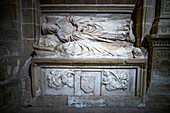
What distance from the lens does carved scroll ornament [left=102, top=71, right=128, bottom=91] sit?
2037 millimetres

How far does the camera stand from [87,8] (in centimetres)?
247

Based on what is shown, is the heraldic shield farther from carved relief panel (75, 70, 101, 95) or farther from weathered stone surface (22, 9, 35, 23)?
weathered stone surface (22, 9, 35, 23)

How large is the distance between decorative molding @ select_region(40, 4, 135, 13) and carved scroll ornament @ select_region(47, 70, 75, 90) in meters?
1.39

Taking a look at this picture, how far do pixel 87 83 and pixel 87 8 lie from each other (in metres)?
1.60

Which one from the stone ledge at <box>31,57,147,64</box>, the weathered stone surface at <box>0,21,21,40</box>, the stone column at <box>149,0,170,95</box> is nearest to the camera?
the stone ledge at <box>31,57,147,64</box>

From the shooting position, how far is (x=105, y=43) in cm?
243

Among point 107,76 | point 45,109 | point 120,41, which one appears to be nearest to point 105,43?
point 120,41

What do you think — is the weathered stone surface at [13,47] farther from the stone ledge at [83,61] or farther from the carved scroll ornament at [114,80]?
the carved scroll ornament at [114,80]

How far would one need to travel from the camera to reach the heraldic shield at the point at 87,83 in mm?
2049

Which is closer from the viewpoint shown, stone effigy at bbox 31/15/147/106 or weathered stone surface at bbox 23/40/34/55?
stone effigy at bbox 31/15/147/106

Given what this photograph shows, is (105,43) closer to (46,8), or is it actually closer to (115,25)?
(115,25)

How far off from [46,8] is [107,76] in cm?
196

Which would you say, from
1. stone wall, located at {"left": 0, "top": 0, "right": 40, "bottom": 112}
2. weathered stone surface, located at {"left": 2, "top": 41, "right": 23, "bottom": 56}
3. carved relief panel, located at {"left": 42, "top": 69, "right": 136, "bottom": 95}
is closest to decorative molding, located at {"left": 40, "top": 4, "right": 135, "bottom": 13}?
stone wall, located at {"left": 0, "top": 0, "right": 40, "bottom": 112}

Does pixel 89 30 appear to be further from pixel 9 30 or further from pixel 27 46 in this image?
pixel 9 30
